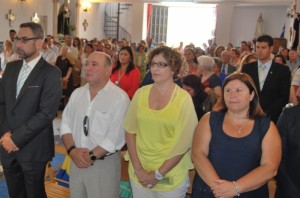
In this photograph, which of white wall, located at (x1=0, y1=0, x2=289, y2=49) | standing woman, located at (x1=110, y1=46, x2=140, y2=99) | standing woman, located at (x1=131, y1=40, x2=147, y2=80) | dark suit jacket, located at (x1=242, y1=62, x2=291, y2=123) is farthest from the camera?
white wall, located at (x1=0, y1=0, x2=289, y2=49)

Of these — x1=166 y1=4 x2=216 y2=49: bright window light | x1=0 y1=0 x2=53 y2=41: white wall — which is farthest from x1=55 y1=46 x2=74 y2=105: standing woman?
x1=166 y1=4 x2=216 y2=49: bright window light

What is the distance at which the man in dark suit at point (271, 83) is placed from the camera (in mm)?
3834

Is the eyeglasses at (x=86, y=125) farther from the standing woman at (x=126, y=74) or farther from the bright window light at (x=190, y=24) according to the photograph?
the bright window light at (x=190, y=24)

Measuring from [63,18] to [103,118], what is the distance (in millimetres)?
13779

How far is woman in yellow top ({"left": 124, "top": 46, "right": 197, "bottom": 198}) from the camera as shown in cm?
227

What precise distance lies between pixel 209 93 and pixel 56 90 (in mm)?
1697

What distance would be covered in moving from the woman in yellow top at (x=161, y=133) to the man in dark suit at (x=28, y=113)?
0.66 meters

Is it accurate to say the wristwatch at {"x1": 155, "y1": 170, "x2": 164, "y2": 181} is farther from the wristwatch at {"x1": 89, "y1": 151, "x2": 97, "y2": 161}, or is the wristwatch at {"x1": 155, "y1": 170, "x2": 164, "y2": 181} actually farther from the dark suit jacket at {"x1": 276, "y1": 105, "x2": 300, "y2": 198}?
the dark suit jacket at {"x1": 276, "y1": 105, "x2": 300, "y2": 198}

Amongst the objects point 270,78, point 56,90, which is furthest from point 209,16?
point 56,90

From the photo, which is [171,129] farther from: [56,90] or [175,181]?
[56,90]

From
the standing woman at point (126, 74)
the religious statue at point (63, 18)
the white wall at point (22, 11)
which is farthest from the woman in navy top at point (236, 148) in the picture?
the religious statue at point (63, 18)

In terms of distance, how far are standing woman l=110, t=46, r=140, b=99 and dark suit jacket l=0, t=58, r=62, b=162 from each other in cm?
202

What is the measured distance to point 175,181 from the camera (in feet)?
7.54

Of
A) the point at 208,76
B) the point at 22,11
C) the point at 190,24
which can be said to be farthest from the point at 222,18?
the point at 208,76
